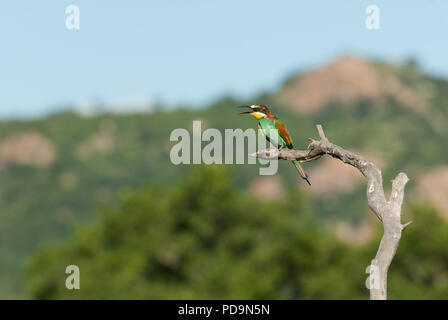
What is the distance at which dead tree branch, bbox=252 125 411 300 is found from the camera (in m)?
4.99

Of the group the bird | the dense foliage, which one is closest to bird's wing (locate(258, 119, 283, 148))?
the bird

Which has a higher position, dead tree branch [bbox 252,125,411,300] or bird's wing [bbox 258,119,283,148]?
bird's wing [bbox 258,119,283,148]

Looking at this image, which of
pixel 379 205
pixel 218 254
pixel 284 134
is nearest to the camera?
pixel 379 205

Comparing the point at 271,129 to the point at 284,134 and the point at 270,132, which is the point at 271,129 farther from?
the point at 284,134

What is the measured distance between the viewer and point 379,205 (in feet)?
17.6

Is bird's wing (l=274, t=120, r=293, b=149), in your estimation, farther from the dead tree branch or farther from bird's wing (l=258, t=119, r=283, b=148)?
the dead tree branch

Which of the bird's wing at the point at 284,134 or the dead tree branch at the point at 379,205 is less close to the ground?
the bird's wing at the point at 284,134

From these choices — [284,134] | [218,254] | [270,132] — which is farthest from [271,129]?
[218,254]

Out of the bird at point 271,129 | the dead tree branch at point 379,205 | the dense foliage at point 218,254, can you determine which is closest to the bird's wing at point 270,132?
the bird at point 271,129

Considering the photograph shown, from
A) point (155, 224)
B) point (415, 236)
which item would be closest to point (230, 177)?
point (155, 224)

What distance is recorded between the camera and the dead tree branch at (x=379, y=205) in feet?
16.4

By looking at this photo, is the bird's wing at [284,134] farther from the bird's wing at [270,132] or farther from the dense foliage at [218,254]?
the dense foliage at [218,254]
